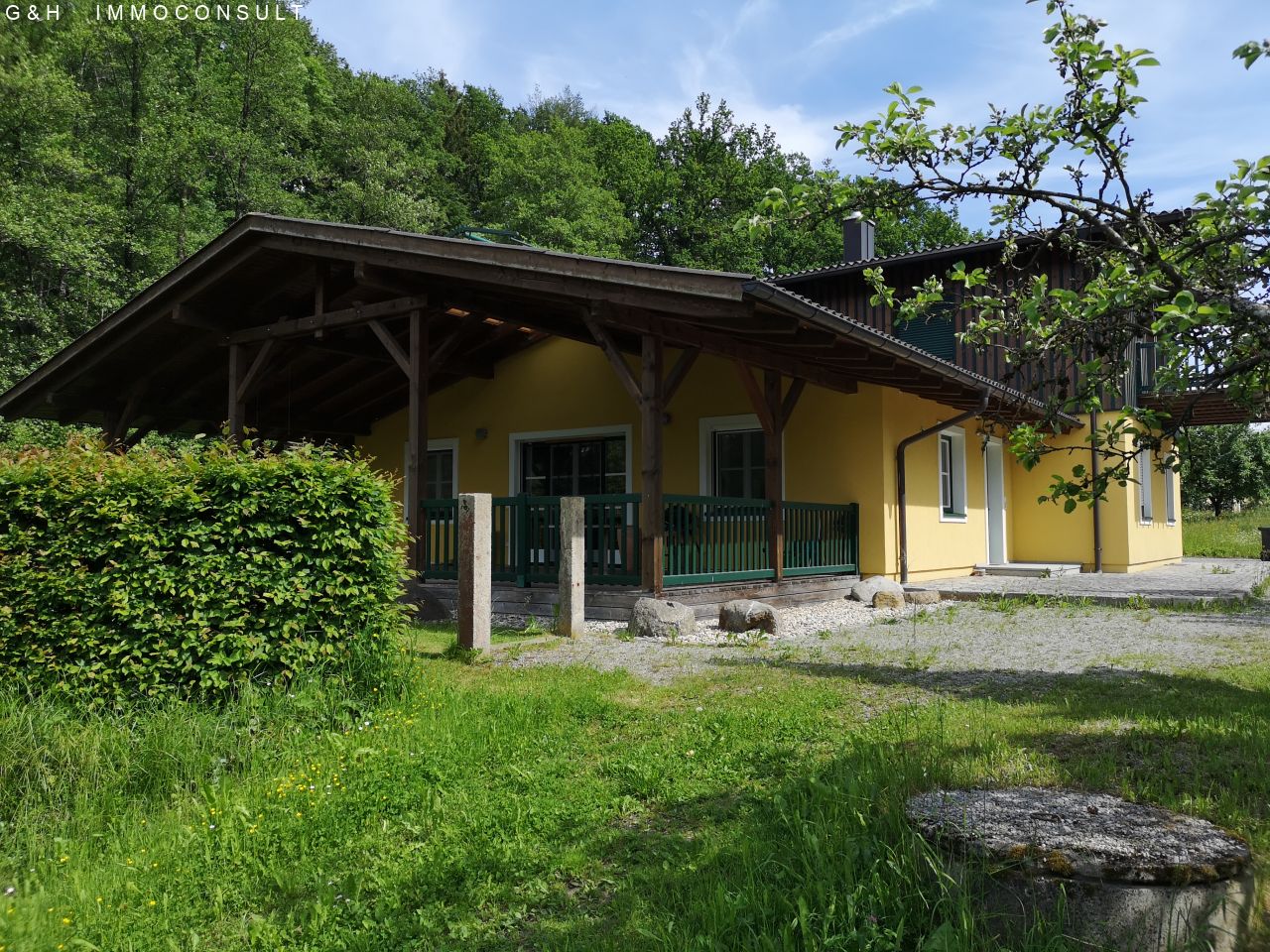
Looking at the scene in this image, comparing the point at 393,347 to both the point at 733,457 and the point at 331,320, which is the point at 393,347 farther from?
the point at 733,457

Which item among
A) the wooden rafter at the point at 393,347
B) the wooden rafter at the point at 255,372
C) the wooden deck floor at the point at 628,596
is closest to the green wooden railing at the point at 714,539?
the wooden deck floor at the point at 628,596

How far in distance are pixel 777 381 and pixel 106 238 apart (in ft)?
66.3

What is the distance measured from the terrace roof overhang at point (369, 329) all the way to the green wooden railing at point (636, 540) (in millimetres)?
1630

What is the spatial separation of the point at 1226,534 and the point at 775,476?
Result: 2086 cm

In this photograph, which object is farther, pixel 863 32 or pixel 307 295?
pixel 307 295

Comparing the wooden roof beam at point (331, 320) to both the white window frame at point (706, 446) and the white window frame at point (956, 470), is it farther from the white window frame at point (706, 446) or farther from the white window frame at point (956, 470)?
the white window frame at point (956, 470)

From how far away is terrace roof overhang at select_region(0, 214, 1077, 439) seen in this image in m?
8.23

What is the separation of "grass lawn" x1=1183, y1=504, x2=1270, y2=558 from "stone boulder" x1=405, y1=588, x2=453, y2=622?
65.7ft

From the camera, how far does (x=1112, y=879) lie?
2305 millimetres

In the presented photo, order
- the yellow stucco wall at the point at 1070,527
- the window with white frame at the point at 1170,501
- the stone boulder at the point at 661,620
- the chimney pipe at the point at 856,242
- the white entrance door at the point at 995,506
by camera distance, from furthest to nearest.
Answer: the chimney pipe at the point at 856,242 < the window with white frame at the point at 1170,501 < the white entrance door at the point at 995,506 < the yellow stucco wall at the point at 1070,527 < the stone boulder at the point at 661,620

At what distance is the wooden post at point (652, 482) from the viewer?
28.7ft

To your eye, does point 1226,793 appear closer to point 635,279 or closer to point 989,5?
point 989,5

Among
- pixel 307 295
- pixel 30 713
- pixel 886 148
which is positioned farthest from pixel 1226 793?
pixel 307 295

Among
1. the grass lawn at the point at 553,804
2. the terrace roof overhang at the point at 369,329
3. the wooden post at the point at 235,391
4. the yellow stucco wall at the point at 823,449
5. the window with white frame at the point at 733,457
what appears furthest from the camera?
the window with white frame at the point at 733,457
